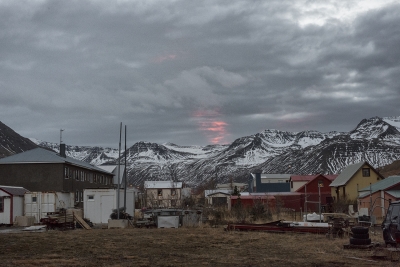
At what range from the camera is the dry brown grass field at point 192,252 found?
17266 millimetres

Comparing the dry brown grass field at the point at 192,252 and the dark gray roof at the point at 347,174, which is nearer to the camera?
the dry brown grass field at the point at 192,252

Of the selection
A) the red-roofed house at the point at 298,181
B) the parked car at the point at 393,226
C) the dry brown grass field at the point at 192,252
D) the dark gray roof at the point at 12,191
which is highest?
the red-roofed house at the point at 298,181

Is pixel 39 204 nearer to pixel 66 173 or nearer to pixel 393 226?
pixel 66 173

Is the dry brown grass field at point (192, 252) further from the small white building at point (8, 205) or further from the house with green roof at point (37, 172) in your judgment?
the house with green roof at point (37, 172)

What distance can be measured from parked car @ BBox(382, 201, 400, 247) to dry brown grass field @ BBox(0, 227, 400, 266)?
879 mm

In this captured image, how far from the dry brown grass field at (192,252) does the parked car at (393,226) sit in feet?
2.88

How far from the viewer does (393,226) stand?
20203mm

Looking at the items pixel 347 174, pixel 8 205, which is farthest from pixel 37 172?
pixel 347 174

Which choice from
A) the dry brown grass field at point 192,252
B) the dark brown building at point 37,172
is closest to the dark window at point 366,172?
the dark brown building at point 37,172

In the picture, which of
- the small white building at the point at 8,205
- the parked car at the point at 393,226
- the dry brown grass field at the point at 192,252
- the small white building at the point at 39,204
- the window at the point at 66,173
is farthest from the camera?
the window at the point at 66,173

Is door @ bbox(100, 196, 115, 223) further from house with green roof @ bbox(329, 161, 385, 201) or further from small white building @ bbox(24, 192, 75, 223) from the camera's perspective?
house with green roof @ bbox(329, 161, 385, 201)

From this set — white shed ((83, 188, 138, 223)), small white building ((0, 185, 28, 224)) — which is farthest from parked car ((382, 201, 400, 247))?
small white building ((0, 185, 28, 224))

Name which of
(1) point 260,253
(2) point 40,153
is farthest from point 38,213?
(1) point 260,253

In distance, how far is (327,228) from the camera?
30047 mm
